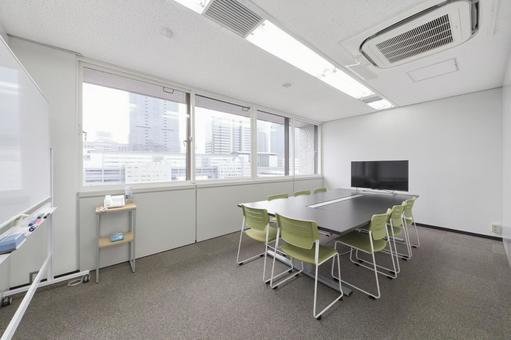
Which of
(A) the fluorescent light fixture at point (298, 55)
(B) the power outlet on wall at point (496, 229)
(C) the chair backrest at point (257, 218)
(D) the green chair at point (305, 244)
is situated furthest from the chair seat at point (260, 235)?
(B) the power outlet on wall at point (496, 229)

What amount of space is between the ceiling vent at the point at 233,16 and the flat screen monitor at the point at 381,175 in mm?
3383

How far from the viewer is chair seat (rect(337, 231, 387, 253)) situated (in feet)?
7.04

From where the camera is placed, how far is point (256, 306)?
1907 millimetres

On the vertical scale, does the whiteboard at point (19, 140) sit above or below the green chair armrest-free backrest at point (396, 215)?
above

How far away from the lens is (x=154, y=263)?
272 cm

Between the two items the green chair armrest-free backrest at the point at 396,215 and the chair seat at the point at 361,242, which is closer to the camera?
the chair seat at the point at 361,242

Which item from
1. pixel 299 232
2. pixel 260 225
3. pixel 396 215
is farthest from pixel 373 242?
pixel 260 225

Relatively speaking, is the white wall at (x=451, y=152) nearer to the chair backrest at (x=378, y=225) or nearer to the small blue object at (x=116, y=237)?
the chair backrest at (x=378, y=225)

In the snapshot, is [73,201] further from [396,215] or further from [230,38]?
[396,215]

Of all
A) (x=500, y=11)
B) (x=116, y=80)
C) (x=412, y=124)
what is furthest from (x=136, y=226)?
(x=412, y=124)

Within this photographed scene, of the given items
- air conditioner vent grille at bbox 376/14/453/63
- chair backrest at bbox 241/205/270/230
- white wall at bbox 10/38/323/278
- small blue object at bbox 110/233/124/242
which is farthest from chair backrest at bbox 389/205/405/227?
small blue object at bbox 110/233/124/242

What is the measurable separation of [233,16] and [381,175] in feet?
12.0

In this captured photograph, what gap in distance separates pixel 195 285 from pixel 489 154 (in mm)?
5344

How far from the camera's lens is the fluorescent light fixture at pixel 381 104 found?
4139mm
